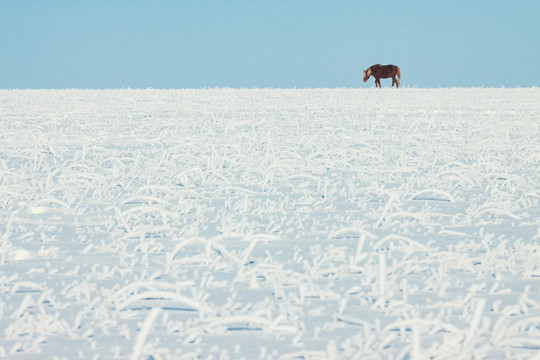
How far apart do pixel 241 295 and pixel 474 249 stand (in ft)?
5.98

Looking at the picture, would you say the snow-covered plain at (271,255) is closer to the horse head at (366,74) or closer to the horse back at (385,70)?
the horse back at (385,70)

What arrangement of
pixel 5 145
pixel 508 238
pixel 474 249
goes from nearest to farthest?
1. pixel 474 249
2. pixel 508 238
3. pixel 5 145

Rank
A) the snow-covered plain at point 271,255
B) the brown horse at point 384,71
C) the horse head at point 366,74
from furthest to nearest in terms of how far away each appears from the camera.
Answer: the horse head at point 366,74 → the brown horse at point 384,71 → the snow-covered plain at point 271,255

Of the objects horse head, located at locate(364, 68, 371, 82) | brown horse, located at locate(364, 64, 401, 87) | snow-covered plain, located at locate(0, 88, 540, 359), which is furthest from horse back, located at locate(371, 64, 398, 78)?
snow-covered plain, located at locate(0, 88, 540, 359)

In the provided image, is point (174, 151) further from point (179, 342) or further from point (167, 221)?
point (179, 342)

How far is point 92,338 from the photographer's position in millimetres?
3043

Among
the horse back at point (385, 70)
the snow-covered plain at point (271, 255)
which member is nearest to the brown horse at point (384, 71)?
the horse back at point (385, 70)

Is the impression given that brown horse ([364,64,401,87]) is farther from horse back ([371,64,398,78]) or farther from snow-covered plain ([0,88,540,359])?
snow-covered plain ([0,88,540,359])

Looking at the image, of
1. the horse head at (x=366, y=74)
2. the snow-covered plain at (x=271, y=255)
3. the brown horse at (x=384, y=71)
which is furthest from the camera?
the horse head at (x=366, y=74)

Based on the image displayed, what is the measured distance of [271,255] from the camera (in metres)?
4.52

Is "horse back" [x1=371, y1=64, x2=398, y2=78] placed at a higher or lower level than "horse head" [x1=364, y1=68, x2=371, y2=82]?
lower

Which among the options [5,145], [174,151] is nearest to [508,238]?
[174,151]

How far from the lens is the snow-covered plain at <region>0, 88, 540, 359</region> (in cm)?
304

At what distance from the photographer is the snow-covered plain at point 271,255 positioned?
304 cm
